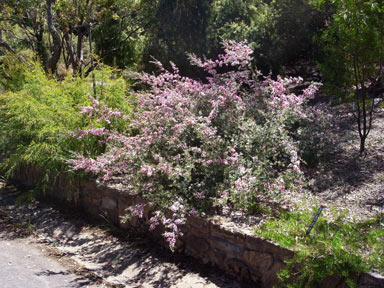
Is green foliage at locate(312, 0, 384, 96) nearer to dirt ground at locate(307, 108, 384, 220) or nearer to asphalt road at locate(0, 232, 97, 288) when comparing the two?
dirt ground at locate(307, 108, 384, 220)

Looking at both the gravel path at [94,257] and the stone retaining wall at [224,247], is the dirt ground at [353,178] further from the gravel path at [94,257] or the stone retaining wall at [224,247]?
the gravel path at [94,257]

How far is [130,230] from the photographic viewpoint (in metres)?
5.73

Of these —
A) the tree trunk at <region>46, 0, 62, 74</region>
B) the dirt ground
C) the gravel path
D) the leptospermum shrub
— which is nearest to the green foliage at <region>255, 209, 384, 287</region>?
the dirt ground

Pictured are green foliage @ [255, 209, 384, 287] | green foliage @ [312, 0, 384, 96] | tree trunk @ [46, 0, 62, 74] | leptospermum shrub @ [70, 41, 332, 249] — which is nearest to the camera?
green foliage @ [255, 209, 384, 287]

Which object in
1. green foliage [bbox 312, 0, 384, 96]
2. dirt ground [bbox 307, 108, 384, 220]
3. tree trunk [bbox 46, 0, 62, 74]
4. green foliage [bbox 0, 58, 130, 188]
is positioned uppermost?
tree trunk [bbox 46, 0, 62, 74]

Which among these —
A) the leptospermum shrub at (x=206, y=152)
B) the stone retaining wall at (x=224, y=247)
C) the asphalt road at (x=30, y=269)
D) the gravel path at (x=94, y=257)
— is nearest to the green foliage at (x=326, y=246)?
the stone retaining wall at (x=224, y=247)

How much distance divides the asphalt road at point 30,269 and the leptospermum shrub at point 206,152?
3.43 ft

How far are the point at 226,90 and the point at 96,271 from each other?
9.29 feet

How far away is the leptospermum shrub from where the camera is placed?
4.97m

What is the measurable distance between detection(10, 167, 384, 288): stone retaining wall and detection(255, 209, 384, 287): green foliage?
0.11 metres

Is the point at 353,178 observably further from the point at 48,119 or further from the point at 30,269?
the point at 48,119

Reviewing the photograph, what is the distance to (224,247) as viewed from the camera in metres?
4.58

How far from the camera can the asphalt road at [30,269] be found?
15.3 feet

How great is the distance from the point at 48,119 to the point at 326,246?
466 centimetres
